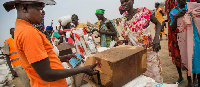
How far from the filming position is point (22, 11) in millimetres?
885

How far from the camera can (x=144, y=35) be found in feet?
6.57

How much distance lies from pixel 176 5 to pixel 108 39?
166 centimetres

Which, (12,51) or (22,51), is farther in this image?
(12,51)

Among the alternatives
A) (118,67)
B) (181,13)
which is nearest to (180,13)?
(181,13)

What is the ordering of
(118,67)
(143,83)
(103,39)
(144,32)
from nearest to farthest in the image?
(118,67) → (143,83) → (144,32) → (103,39)

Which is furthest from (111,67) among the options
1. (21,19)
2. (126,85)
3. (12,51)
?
(12,51)

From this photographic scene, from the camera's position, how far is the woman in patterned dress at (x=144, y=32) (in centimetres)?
196

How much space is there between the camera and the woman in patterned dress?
6.42ft

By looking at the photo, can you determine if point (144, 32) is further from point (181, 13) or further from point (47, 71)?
point (47, 71)

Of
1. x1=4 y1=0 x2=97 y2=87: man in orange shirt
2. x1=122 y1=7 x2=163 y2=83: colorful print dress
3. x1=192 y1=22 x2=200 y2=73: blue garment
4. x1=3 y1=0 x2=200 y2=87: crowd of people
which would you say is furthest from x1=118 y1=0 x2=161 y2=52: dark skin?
x1=4 y1=0 x2=97 y2=87: man in orange shirt

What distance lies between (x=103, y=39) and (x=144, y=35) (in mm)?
1430

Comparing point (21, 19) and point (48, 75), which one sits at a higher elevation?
point (21, 19)

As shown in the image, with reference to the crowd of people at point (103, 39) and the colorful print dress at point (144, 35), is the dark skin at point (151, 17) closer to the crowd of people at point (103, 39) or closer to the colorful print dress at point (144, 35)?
the crowd of people at point (103, 39)

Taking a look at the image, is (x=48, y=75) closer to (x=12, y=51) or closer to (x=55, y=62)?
(x=55, y=62)
